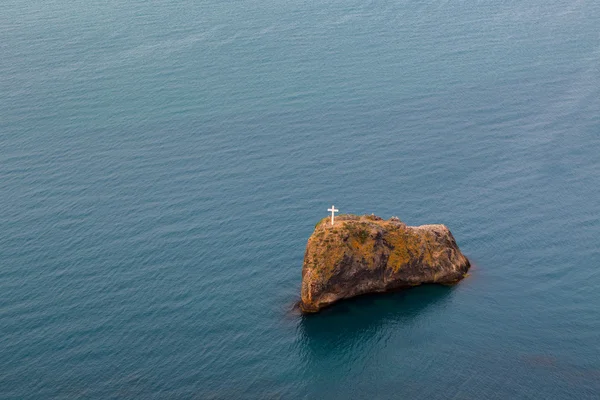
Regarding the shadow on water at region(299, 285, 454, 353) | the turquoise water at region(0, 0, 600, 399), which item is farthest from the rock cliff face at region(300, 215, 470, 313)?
the turquoise water at region(0, 0, 600, 399)

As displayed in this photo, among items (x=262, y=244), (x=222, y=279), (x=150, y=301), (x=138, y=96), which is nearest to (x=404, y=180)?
(x=262, y=244)

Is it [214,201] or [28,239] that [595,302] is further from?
[28,239]

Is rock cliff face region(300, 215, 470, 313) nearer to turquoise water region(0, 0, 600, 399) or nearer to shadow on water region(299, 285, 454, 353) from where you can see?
shadow on water region(299, 285, 454, 353)

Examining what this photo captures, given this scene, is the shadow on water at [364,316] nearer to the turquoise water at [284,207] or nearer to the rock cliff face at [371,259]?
the turquoise water at [284,207]

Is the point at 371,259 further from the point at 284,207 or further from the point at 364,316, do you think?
the point at 284,207

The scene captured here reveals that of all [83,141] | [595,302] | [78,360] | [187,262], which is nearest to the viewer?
[78,360]

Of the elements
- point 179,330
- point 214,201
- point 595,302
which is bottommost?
point 595,302

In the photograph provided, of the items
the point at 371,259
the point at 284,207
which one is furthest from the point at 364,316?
the point at 284,207
